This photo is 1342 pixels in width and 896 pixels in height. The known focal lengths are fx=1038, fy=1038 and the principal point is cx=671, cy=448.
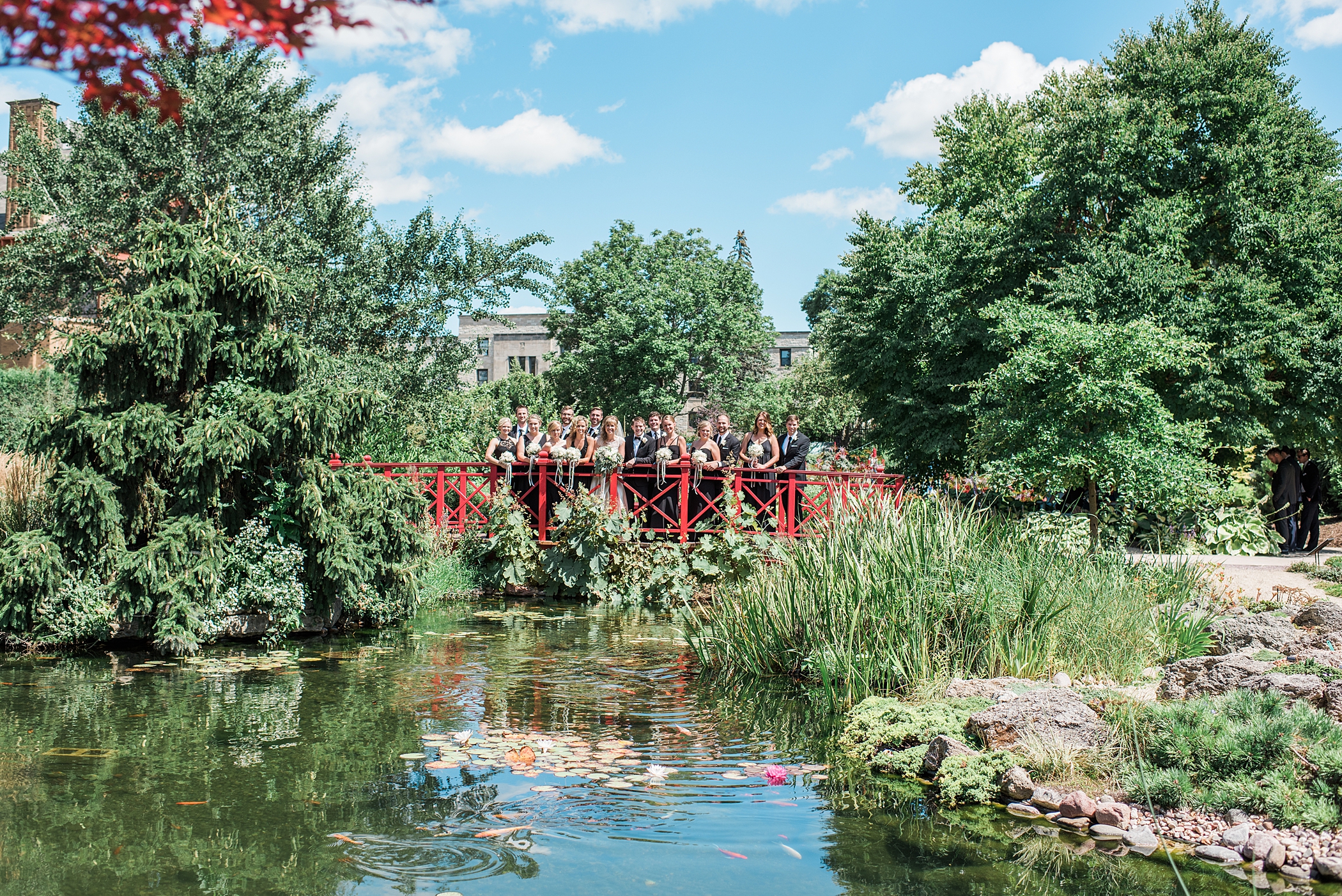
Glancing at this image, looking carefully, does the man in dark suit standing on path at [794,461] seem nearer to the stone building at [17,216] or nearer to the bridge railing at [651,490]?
the bridge railing at [651,490]

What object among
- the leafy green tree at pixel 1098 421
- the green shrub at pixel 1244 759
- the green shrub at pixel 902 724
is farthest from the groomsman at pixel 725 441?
the green shrub at pixel 1244 759

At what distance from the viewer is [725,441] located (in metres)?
14.1

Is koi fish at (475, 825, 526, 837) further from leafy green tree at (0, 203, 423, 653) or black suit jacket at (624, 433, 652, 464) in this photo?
black suit jacket at (624, 433, 652, 464)

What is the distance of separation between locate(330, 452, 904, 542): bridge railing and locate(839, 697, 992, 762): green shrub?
20.9 ft

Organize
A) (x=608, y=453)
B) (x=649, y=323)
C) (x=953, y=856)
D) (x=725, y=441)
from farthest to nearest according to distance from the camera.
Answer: (x=649, y=323) < (x=725, y=441) < (x=608, y=453) < (x=953, y=856)

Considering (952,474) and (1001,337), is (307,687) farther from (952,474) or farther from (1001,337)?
(952,474)

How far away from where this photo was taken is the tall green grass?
7094mm

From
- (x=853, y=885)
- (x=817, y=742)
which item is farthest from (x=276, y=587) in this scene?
(x=853, y=885)

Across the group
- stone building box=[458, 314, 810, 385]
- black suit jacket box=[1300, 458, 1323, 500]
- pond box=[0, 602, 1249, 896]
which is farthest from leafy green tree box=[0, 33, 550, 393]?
stone building box=[458, 314, 810, 385]

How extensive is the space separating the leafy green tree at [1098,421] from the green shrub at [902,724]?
4494 mm

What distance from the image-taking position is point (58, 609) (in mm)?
8750

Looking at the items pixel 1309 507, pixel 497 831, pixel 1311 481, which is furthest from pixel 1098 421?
pixel 1311 481

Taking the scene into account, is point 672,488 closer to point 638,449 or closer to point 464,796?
point 638,449

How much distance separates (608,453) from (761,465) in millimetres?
2047
